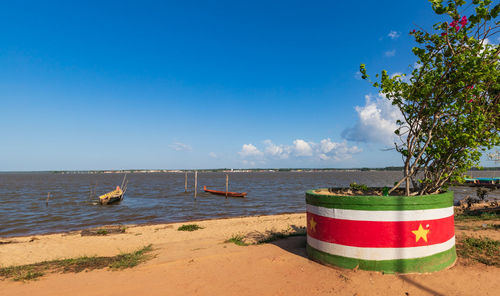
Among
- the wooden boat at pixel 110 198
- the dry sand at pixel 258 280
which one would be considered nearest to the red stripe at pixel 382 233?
the dry sand at pixel 258 280

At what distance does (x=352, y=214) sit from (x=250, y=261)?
2.84 meters

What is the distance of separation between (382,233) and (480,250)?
392 centimetres

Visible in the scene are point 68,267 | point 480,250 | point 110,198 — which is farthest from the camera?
point 110,198

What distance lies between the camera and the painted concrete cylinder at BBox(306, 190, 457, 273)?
5.21 metres

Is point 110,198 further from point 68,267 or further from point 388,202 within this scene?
point 388,202

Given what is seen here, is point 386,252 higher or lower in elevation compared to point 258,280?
higher

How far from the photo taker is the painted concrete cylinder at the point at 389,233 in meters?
5.21

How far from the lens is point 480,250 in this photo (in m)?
6.87

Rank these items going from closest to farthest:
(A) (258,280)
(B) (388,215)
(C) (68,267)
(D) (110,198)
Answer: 1. (B) (388,215)
2. (A) (258,280)
3. (C) (68,267)
4. (D) (110,198)

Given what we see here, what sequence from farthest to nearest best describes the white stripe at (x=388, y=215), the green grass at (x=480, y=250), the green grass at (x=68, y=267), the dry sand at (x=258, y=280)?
the green grass at (x=68, y=267), the green grass at (x=480, y=250), the white stripe at (x=388, y=215), the dry sand at (x=258, y=280)

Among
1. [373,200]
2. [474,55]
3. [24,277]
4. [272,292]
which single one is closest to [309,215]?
[373,200]

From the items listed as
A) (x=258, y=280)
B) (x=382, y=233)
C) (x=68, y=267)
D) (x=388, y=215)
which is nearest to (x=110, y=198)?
(x=68, y=267)

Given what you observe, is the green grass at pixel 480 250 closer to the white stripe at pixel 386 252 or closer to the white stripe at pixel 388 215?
the white stripe at pixel 386 252

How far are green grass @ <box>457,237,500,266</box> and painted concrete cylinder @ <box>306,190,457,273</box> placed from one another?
49.2 inches
